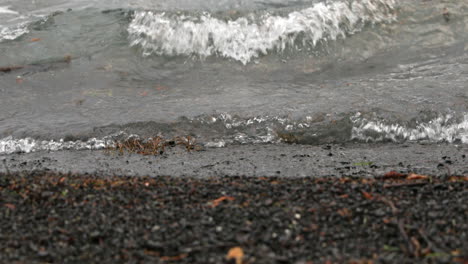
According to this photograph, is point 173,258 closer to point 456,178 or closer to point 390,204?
point 390,204

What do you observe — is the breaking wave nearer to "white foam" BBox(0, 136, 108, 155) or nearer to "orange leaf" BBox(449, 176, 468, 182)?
"white foam" BBox(0, 136, 108, 155)

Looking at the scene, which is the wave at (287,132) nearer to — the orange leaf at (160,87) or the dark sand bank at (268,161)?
the dark sand bank at (268,161)

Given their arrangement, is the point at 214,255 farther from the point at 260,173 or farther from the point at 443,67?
the point at 443,67

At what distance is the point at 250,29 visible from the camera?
1113 cm

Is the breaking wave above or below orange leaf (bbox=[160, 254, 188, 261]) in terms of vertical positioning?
above

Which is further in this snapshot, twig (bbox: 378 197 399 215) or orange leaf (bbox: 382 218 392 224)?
twig (bbox: 378 197 399 215)

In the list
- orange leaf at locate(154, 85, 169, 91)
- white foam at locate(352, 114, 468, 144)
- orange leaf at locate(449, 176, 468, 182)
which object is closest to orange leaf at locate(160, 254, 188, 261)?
orange leaf at locate(449, 176, 468, 182)

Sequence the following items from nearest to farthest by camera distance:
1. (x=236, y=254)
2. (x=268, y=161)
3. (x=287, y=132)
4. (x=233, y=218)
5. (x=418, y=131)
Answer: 1. (x=236, y=254)
2. (x=233, y=218)
3. (x=268, y=161)
4. (x=418, y=131)
5. (x=287, y=132)

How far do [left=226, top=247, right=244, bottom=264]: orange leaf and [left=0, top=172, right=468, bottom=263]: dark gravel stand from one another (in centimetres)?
4

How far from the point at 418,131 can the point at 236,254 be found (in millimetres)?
4673

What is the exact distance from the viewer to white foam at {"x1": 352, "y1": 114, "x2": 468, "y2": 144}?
7062 millimetres

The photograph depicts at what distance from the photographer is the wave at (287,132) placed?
714 centimetres

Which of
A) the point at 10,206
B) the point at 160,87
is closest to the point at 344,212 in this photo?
the point at 10,206

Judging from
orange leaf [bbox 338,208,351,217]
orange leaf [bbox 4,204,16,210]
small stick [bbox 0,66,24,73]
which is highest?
small stick [bbox 0,66,24,73]
